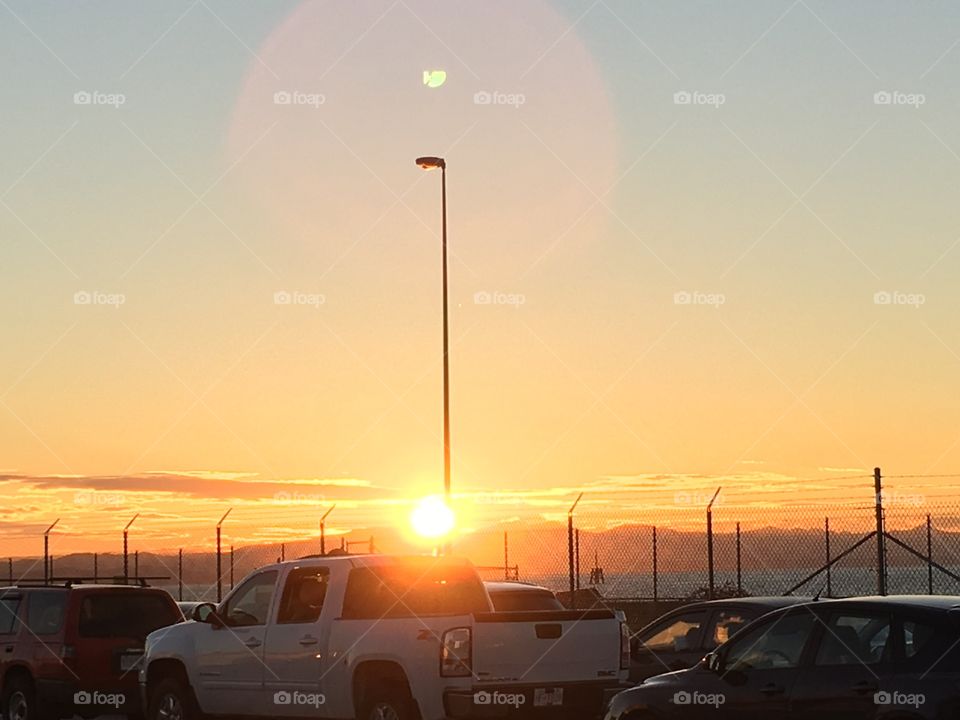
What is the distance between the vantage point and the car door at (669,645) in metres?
17.6

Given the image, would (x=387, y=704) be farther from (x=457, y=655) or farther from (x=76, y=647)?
(x=76, y=647)

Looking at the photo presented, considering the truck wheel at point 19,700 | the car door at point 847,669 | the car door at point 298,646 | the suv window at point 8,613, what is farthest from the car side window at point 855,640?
the suv window at point 8,613

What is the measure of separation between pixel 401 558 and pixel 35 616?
21.2ft

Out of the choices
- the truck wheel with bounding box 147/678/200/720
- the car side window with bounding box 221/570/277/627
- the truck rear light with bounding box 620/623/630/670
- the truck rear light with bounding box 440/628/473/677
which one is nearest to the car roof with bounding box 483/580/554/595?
the car side window with bounding box 221/570/277/627

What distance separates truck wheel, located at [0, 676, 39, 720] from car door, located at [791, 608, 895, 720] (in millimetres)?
10936

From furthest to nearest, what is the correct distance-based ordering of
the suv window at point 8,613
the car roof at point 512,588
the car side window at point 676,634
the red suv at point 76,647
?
the car roof at point 512,588 < the suv window at point 8,613 < the red suv at point 76,647 < the car side window at point 676,634

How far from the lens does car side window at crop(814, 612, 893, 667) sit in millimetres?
12703

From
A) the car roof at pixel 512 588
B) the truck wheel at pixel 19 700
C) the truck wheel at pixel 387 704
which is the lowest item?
the truck wheel at pixel 19 700

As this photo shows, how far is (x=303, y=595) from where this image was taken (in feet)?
55.5

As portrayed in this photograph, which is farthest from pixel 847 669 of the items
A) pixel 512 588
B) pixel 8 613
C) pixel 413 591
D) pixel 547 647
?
pixel 8 613

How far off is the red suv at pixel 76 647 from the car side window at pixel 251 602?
297 centimetres

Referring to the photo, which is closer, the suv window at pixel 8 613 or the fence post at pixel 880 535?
the suv window at pixel 8 613

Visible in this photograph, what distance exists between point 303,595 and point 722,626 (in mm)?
4594

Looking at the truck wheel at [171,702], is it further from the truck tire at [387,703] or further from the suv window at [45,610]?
the truck tire at [387,703]
